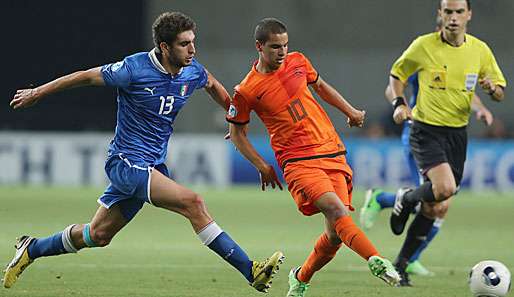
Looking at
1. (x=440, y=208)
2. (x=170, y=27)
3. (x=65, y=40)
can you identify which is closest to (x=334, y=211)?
(x=170, y=27)

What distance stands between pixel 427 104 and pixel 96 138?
13068 mm

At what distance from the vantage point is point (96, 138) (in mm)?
22281

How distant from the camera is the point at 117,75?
26.2 feet

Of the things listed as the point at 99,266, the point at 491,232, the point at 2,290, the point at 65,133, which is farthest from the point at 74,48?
the point at 2,290

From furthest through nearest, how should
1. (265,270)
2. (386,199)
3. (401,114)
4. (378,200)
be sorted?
(378,200), (386,199), (401,114), (265,270)

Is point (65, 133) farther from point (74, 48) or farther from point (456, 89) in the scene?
point (456, 89)

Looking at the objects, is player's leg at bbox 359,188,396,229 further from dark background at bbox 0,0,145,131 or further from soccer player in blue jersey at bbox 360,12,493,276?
dark background at bbox 0,0,145,131

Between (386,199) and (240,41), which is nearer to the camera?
(386,199)

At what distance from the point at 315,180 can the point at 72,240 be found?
186cm

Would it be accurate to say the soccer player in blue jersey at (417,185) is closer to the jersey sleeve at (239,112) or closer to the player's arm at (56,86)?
the jersey sleeve at (239,112)

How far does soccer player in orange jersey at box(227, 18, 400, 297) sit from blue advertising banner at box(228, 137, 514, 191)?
13.3 meters

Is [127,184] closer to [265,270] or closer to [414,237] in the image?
[265,270]

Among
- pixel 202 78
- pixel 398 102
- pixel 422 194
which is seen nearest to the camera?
pixel 202 78

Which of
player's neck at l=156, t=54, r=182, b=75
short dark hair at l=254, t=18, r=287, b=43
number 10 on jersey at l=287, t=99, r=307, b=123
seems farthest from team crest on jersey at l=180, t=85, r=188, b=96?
number 10 on jersey at l=287, t=99, r=307, b=123
